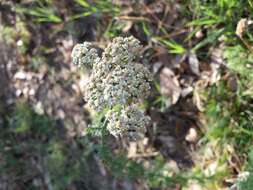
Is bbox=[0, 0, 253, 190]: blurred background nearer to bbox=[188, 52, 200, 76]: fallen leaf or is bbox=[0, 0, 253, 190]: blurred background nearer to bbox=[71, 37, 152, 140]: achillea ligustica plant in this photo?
bbox=[188, 52, 200, 76]: fallen leaf

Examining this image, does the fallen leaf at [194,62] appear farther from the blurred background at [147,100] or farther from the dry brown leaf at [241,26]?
the dry brown leaf at [241,26]

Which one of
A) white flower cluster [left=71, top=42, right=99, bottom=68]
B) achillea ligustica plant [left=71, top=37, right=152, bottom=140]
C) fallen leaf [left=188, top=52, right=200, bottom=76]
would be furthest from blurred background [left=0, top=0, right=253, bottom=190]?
white flower cluster [left=71, top=42, right=99, bottom=68]

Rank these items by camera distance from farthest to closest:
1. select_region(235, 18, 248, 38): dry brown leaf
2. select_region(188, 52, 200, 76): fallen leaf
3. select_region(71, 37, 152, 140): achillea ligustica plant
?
select_region(188, 52, 200, 76): fallen leaf → select_region(235, 18, 248, 38): dry brown leaf → select_region(71, 37, 152, 140): achillea ligustica plant

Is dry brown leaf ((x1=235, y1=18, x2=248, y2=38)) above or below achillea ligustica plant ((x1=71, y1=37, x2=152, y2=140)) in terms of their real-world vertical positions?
above

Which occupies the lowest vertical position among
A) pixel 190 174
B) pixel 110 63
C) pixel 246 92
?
pixel 190 174

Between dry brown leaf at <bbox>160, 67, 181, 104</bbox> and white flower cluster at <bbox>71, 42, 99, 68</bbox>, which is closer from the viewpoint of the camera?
white flower cluster at <bbox>71, 42, 99, 68</bbox>

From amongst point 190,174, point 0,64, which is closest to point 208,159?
point 190,174

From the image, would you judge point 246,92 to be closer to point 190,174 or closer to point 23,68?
point 190,174
